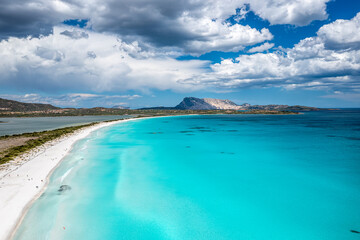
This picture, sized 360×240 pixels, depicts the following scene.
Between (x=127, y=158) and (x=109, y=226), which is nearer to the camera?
(x=109, y=226)

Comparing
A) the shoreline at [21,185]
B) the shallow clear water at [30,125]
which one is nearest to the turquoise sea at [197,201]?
the shoreline at [21,185]

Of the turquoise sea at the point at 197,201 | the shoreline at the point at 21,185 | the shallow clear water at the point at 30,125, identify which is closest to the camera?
the shoreline at the point at 21,185

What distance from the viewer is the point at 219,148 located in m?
43.2

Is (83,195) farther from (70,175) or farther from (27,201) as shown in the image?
(70,175)

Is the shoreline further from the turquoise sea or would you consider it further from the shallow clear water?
the shallow clear water

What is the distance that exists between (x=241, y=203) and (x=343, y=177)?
15.5 metres

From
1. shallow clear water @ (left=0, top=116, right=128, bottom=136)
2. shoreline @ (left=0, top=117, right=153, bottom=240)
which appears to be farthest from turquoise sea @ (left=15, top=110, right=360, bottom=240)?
shallow clear water @ (left=0, top=116, right=128, bottom=136)

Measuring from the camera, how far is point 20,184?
17531 millimetres

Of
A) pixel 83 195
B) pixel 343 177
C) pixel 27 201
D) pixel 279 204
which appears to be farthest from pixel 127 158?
pixel 343 177

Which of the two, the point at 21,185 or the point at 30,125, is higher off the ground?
the point at 30,125

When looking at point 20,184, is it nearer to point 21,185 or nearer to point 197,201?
point 21,185

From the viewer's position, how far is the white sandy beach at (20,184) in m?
12.7

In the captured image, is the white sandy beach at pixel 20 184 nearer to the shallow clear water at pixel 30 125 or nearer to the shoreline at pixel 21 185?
the shoreline at pixel 21 185

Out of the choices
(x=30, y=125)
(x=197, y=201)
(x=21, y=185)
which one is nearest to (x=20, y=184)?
(x=21, y=185)
